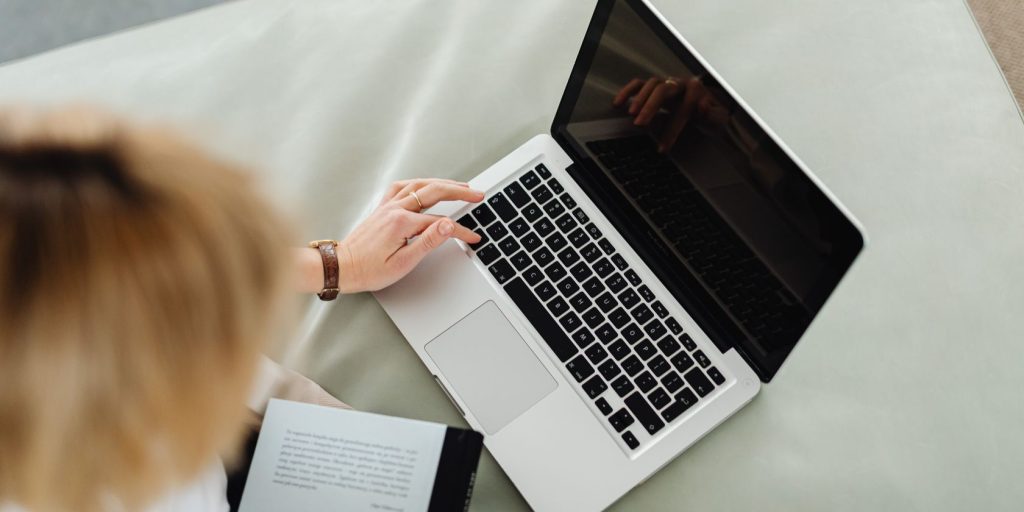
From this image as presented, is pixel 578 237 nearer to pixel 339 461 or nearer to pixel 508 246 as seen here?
pixel 508 246

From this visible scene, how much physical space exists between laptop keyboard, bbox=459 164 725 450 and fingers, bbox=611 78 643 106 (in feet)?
0.38

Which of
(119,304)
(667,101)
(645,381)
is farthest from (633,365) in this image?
(119,304)

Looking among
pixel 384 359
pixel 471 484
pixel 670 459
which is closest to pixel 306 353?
pixel 384 359

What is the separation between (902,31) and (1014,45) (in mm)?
662

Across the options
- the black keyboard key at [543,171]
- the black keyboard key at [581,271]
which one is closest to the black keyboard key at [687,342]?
the black keyboard key at [581,271]

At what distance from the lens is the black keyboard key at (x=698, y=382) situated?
712 mm

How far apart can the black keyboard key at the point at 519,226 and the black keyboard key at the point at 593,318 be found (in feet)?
0.34

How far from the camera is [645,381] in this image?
0.72m

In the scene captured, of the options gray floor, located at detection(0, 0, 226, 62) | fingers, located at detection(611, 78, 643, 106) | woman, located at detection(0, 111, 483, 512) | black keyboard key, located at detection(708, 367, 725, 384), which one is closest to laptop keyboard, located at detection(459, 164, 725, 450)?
black keyboard key, located at detection(708, 367, 725, 384)

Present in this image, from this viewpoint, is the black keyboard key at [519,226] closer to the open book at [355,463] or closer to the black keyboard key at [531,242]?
the black keyboard key at [531,242]

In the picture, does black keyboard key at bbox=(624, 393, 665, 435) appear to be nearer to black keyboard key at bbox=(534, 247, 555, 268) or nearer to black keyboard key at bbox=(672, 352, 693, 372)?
black keyboard key at bbox=(672, 352, 693, 372)

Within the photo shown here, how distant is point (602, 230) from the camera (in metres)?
0.78

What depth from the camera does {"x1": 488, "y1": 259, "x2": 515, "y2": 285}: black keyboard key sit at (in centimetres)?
77

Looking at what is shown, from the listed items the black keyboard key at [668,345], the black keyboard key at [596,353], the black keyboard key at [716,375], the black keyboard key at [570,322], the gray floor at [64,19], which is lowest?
the black keyboard key at [716,375]
